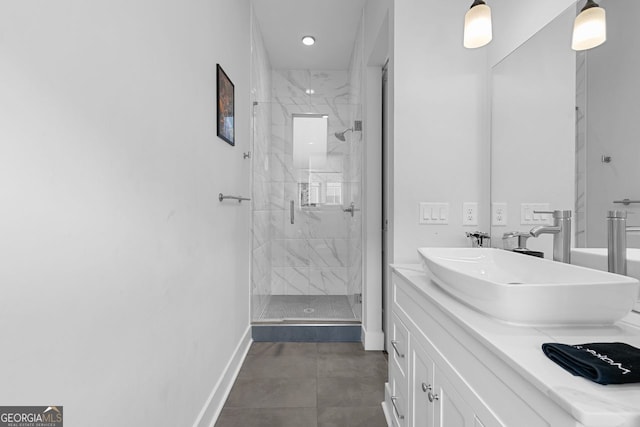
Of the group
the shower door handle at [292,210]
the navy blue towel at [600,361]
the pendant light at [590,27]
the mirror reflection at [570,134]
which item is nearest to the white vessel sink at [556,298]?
the navy blue towel at [600,361]

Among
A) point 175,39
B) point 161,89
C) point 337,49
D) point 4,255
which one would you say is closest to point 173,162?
point 161,89

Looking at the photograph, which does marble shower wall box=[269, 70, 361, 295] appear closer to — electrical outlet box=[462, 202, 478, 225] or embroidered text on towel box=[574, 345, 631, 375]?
electrical outlet box=[462, 202, 478, 225]

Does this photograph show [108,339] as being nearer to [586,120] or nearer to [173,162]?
[173,162]

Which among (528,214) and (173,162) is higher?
(173,162)

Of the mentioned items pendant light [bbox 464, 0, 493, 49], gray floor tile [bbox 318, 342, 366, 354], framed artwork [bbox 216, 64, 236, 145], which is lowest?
gray floor tile [bbox 318, 342, 366, 354]

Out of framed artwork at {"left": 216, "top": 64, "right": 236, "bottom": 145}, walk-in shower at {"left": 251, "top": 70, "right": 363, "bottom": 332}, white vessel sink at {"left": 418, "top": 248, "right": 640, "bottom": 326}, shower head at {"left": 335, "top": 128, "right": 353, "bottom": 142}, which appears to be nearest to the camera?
white vessel sink at {"left": 418, "top": 248, "right": 640, "bottom": 326}

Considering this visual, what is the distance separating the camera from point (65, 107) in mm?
761

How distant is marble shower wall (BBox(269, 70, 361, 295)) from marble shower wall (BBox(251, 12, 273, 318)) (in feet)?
0.33

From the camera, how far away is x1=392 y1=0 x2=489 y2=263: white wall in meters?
1.83

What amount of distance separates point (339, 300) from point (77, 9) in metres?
3.05

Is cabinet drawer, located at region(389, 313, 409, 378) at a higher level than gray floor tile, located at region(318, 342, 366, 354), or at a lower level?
higher

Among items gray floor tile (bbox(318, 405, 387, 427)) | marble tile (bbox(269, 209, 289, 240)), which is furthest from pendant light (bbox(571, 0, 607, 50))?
marble tile (bbox(269, 209, 289, 240))

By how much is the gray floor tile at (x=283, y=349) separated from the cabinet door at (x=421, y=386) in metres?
1.48

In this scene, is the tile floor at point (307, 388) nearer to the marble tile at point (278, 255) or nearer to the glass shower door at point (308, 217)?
the glass shower door at point (308, 217)
